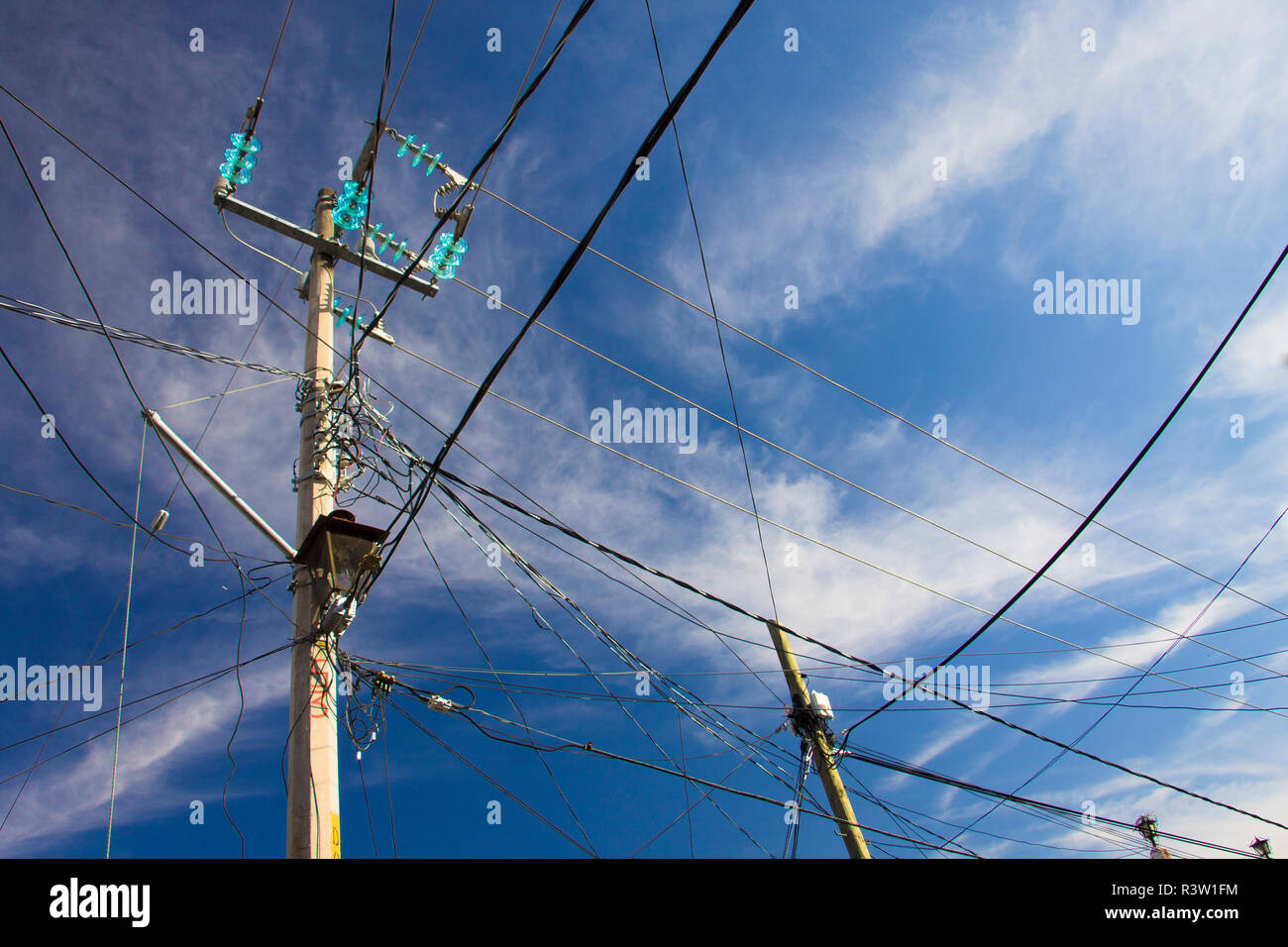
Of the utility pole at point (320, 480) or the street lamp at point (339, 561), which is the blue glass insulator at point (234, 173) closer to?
the utility pole at point (320, 480)

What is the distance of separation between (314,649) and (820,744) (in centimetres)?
733

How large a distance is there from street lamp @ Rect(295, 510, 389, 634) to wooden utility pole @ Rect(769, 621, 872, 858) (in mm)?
5331

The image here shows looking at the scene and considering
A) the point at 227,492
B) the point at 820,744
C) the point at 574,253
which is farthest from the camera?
the point at 820,744

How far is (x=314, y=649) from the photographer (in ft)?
18.6

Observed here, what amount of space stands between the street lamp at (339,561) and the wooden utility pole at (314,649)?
0.09m

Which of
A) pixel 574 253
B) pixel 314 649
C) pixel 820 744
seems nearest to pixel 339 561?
pixel 314 649

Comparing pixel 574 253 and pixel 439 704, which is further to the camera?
pixel 439 704

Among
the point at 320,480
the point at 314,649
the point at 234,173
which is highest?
the point at 234,173

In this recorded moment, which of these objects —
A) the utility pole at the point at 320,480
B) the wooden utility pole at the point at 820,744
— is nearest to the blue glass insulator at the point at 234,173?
the utility pole at the point at 320,480

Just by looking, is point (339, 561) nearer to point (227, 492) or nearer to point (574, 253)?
point (227, 492)
